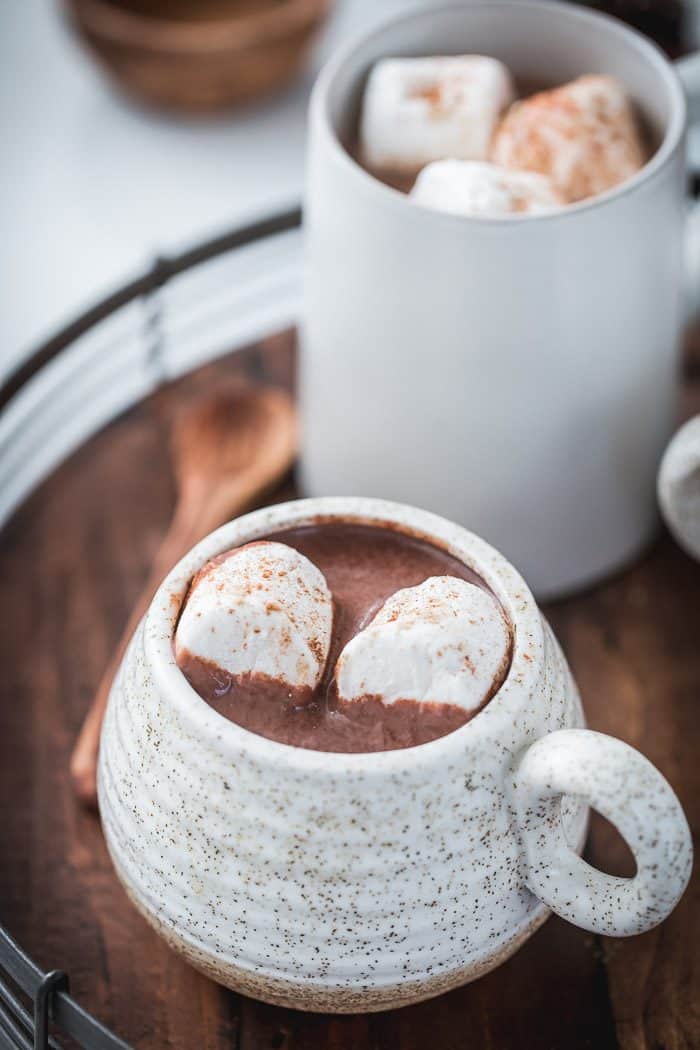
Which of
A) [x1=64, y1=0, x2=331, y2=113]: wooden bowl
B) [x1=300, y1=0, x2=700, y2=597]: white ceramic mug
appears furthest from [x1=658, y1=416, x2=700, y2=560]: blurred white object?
[x1=64, y1=0, x2=331, y2=113]: wooden bowl

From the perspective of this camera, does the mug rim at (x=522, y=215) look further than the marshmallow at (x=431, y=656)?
Yes

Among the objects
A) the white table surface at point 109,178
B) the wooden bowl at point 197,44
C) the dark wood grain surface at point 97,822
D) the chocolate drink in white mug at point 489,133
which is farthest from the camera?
the white table surface at point 109,178

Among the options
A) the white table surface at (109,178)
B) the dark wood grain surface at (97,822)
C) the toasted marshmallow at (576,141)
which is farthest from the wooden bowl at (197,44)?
the toasted marshmallow at (576,141)

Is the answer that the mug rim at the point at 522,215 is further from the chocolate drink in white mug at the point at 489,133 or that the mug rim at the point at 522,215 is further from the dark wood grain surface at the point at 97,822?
the dark wood grain surface at the point at 97,822

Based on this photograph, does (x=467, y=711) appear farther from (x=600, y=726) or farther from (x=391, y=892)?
(x=600, y=726)

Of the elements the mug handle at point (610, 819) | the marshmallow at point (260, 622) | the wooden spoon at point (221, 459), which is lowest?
the wooden spoon at point (221, 459)

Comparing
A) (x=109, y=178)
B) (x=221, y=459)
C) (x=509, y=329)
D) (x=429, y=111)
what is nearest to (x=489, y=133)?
(x=429, y=111)
